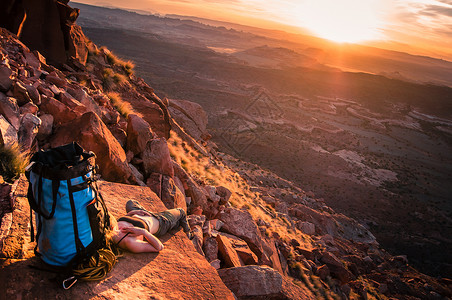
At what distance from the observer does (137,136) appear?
20.0ft

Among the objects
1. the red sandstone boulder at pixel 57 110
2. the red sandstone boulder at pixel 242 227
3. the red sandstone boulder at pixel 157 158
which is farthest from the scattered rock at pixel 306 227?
the red sandstone boulder at pixel 57 110

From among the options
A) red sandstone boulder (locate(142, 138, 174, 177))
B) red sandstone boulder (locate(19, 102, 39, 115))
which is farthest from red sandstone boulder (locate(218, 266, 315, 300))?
red sandstone boulder (locate(19, 102, 39, 115))

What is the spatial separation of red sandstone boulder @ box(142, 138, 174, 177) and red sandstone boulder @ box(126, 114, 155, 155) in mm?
129

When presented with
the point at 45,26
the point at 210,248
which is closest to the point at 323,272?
the point at 210,248

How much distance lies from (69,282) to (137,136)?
4288mm

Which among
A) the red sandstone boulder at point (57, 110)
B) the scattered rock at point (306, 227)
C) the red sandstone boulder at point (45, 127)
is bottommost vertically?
the scattered rock at point (306, 227)

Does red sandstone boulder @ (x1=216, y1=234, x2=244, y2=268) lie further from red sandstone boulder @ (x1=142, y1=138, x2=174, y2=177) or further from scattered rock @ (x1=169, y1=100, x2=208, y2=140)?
scattered rock @ (x1=169, y1=100, x2=208, y2=140)

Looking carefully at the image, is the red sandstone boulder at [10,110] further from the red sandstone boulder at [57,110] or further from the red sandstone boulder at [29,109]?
the red sandstone boulder at [57,110]

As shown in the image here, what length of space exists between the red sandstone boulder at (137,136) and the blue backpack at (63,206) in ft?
12.5

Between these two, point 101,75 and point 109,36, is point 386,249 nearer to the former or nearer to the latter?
point 101,75

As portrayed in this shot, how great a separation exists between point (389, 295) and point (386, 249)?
315 inches

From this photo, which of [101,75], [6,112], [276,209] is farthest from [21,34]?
[276,209]

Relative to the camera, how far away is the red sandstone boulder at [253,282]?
423 cm

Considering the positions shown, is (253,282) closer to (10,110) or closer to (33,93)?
(10,110)
